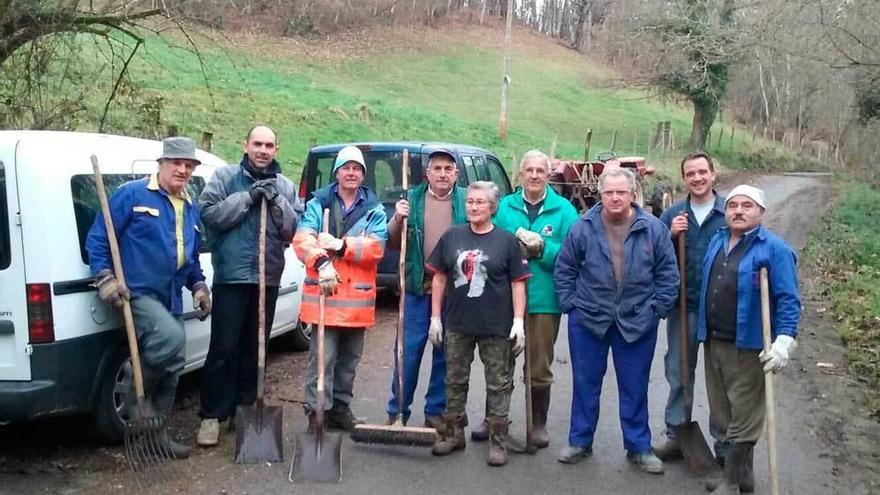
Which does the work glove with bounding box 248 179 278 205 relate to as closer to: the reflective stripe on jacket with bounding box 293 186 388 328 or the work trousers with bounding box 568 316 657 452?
the reflective stripe on jacket with bounding box 293 186 388 328

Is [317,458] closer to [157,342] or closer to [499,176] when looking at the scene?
[157,342]

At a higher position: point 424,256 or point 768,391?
point 424,256

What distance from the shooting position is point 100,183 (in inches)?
184

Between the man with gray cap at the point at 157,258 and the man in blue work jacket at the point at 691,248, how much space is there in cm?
311

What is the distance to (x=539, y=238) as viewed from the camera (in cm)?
529

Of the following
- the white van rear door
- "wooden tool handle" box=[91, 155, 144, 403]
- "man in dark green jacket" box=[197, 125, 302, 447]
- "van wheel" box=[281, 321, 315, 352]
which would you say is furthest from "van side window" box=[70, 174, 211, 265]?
"van wheel" box=[281, 321, 315, 352]

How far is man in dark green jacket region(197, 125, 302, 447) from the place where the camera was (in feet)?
17.4

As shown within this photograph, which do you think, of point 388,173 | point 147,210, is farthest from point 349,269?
point 388,173

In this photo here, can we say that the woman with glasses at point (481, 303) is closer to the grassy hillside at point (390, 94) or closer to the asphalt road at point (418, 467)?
the asphalt road at point (418, 467)

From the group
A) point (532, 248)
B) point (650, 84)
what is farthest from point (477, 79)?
point (532, 248)

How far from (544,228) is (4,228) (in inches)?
126

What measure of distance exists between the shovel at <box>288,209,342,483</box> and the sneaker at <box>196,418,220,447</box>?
65 centimetres

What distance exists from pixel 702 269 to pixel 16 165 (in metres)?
4.08

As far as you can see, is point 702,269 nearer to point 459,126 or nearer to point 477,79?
point 459,126
